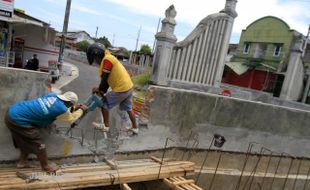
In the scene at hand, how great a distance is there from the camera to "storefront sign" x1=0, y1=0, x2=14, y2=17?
11.4 meters

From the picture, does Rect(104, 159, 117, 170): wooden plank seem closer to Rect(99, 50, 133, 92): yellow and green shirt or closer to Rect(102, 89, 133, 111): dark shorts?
Rect(102, 89, 133, 111): dark shorts

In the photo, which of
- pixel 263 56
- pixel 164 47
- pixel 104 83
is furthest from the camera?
pixel 263 56

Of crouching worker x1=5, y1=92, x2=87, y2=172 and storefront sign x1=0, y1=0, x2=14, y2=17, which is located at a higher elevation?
storefront sign x1=0, y1=0, x2=14, y2=17

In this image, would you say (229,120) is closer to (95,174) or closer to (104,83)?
(104,83)

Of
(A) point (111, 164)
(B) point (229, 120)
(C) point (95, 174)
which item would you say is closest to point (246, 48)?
(B) point (229, 120)

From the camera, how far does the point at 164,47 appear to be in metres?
8.16

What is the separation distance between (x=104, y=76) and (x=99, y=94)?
297mm

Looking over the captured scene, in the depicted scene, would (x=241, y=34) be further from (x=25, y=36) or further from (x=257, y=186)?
(x=257, y=186)

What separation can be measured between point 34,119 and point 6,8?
9.37 metres

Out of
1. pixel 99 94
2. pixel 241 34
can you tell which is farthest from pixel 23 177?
pixel 241 34

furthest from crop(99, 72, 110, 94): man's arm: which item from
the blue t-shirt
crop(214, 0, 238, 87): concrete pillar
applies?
crop(214, 0, 238, 87): concrete pillar

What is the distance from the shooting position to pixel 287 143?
259 inches

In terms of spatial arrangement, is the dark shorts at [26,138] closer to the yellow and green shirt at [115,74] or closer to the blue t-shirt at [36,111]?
the blue t-shirt at [36,111]

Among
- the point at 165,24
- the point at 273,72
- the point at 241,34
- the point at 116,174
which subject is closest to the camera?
the point at 116,174
